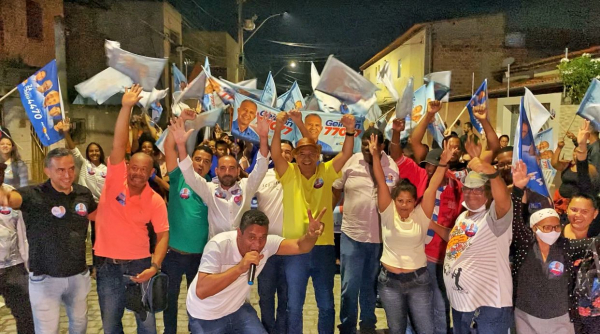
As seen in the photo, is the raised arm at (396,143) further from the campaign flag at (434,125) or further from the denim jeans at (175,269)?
the denim jeans at (175,269)

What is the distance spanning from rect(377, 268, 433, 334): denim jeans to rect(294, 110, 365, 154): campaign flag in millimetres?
2401

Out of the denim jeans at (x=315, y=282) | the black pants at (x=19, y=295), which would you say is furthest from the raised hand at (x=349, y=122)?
the black pants at (x=19, y=295)

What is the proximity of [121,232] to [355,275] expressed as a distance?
7.51 ft

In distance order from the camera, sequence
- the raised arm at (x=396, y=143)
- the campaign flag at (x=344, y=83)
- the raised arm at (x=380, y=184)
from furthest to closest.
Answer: the campaign flag at (x=344, y=83) < the raised arm at (x=396, y=143) < the raised arm at (x=380, y=184)

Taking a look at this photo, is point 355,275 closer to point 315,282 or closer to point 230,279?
point 315,282

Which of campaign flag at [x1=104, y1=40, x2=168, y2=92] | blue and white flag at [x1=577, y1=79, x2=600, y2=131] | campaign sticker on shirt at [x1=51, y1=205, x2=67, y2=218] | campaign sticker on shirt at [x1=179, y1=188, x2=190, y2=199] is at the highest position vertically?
campaign flag at [x1=104, y1=40, x2=168, y2=92]

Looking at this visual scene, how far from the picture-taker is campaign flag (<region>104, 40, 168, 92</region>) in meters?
→ 5.51

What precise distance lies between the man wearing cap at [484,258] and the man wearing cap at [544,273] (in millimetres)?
111

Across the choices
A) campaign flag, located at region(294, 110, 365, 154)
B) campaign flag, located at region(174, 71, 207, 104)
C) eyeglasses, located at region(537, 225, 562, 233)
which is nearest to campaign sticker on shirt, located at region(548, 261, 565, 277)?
eyeglasses, located at region(537, 225, 562, 233)

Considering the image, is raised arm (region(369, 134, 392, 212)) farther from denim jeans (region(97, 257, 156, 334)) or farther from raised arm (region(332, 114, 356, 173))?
denim jeans (region(97, 257, 156, 334))

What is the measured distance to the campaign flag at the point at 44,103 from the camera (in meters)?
4.91

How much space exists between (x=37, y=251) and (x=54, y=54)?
1154cm

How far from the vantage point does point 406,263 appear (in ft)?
12.8

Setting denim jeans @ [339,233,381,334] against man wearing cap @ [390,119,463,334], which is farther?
denim jeans @ [339,233,381,334]
